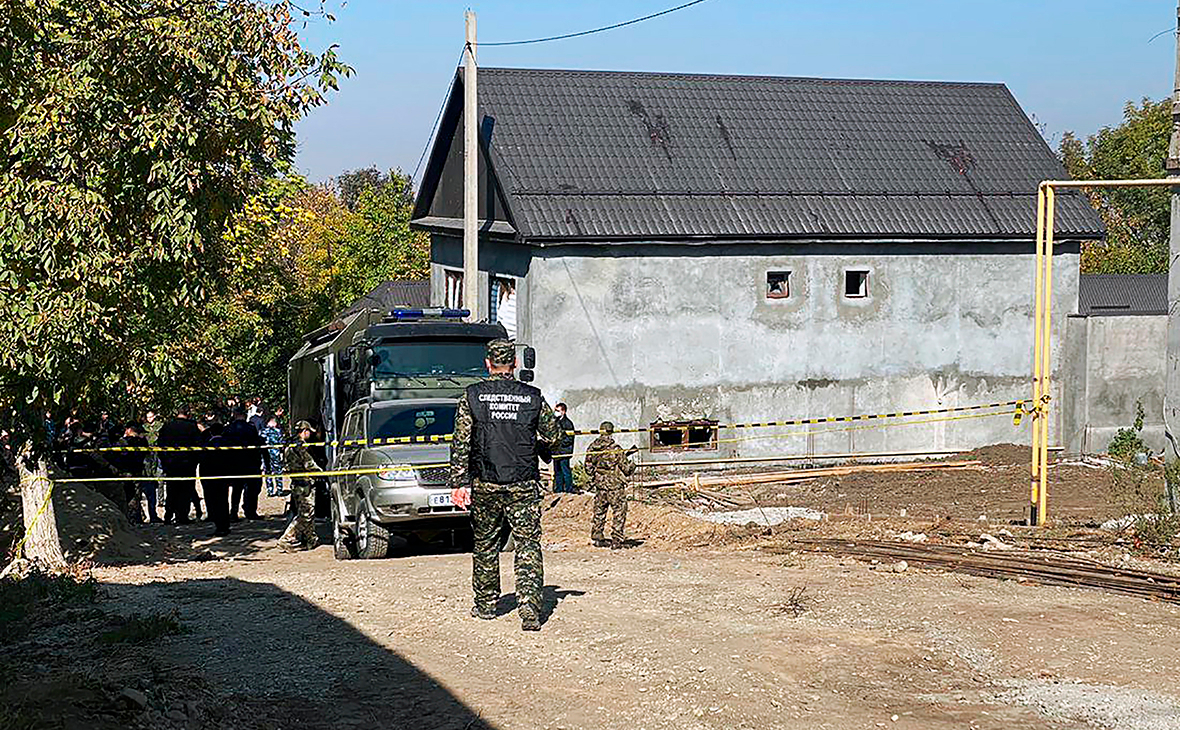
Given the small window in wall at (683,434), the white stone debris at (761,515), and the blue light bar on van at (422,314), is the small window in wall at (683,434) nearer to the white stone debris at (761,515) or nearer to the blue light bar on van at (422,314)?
the blue light bar on van at (422,314)

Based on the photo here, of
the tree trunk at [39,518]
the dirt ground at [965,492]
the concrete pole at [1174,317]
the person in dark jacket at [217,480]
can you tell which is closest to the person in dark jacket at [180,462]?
the person in dark jacket at [217,480]

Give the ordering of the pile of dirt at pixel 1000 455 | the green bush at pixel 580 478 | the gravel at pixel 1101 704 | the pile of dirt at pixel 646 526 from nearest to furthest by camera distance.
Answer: the gravel at pixel 1101 704 < the pile of dirt at pixel 646 526 < the green bush at pixel 580 478 < the pile of dirt at pixel 1000 455

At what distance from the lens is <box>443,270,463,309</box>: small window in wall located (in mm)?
31073

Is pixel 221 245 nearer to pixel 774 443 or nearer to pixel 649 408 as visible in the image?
pixel 649 408

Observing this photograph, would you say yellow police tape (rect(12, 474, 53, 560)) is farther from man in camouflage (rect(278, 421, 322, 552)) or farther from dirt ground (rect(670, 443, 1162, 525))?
dirt ground (rect(670, 443, 1162, 525))

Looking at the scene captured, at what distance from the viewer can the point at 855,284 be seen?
27422 millimetres

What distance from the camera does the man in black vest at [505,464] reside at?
927 cm

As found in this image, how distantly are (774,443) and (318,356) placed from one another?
9.47 meters

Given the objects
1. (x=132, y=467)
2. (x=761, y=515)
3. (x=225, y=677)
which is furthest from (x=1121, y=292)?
(x=225, y=677)

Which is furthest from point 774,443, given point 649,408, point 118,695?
point 118,695

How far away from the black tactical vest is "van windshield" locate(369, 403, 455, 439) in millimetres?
6164

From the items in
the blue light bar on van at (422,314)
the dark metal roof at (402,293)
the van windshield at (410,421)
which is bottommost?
the van windshield at (410,421)

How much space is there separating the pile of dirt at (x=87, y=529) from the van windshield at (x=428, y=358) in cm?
362

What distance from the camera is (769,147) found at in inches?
1117
